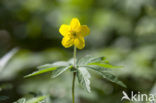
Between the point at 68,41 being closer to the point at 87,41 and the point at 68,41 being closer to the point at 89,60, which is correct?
the point at 89,60

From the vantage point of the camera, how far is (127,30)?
315 centimetres

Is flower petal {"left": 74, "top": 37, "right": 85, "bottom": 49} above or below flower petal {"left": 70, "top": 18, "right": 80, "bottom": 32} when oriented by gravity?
below

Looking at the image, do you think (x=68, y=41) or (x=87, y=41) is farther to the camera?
(x=87, y=41)

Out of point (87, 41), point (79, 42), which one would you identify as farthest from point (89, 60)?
point (87, 41)

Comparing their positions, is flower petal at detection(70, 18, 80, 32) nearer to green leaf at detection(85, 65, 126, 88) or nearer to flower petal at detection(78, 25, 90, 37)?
flower petal at detection(78, 25, 90, 37)

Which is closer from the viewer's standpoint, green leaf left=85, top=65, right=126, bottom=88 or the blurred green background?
green leaf left=85, top=65, right=126, bottom=88

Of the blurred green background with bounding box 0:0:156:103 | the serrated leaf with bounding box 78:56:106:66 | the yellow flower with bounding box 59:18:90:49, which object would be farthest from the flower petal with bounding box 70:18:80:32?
the blurred green background with bounding box 0:0:156:103

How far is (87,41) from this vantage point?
3354 millimetres

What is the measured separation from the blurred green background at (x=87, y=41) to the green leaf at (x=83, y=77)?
77 cm

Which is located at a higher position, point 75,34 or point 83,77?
point 75,34

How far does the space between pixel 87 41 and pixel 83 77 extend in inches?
97.4

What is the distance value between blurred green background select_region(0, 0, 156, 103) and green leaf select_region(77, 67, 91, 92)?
0.77m

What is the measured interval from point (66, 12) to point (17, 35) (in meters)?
0.83

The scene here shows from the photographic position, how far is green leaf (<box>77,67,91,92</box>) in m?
0.86
